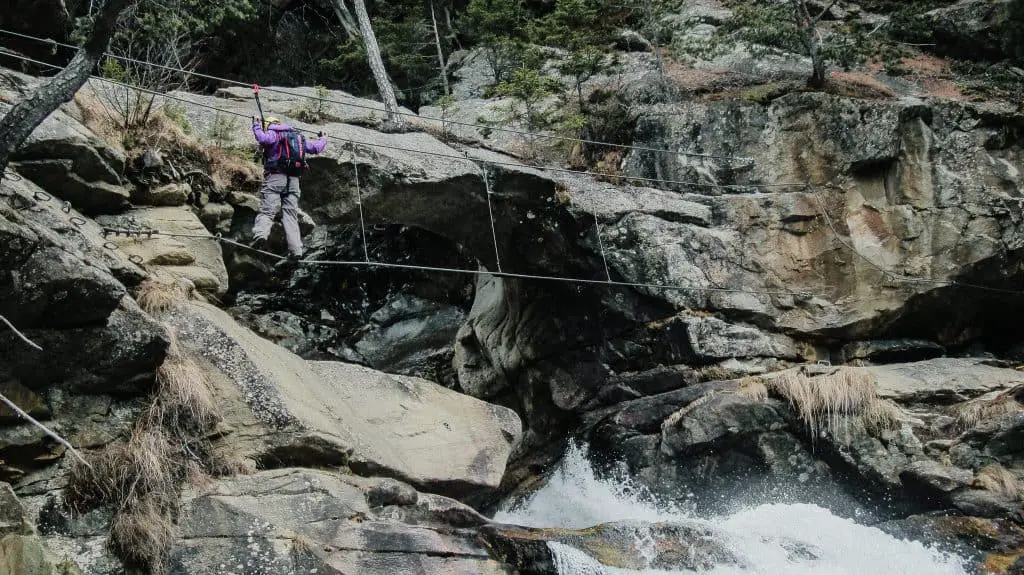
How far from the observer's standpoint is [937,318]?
14102mm

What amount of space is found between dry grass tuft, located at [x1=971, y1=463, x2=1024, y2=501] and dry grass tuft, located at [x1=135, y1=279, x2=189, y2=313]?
9.91 m

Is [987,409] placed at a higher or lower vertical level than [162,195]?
lower

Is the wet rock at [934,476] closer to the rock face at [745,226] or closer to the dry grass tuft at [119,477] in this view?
the rock face at [745,226]

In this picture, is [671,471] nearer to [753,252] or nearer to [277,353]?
[753,252]

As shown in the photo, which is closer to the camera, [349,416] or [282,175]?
[349,416]

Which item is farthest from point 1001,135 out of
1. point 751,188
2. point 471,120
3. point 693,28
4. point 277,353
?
point 277,353

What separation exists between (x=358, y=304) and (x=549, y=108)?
6.28 meters

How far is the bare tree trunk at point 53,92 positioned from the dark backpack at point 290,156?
11.2 feet

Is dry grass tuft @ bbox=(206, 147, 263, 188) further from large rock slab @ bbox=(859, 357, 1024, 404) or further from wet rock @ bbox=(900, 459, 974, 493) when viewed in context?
wet rock @ bbox=(900, 459, 974, 493)

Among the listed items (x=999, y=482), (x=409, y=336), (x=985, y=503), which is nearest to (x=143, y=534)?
(x=985, y=503)

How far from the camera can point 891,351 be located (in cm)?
1390

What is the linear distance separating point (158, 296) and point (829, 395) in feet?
28.9

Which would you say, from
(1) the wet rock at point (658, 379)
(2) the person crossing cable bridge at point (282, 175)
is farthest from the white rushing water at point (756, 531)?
(2) the person crossing cable bridge at point (282, 175)

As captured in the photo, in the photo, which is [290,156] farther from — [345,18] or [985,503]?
[345,18]
